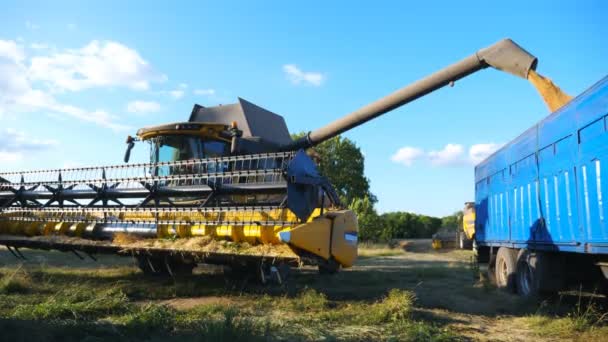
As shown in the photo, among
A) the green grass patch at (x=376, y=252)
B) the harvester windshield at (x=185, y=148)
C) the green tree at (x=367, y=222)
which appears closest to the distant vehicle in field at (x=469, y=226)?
the green grass patch at (x=376, y=252)

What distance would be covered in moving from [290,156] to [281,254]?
53.6 inches

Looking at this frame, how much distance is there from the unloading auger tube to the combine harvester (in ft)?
0.07

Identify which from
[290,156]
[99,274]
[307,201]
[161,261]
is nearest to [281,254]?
[307,201]

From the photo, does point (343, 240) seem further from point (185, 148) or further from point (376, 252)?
point (376, 252)

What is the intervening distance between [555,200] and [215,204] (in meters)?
4.93

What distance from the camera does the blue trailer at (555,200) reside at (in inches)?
220

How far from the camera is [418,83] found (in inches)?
398

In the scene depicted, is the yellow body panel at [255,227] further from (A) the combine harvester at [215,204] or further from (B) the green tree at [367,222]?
(B) the green tree at [367,222]

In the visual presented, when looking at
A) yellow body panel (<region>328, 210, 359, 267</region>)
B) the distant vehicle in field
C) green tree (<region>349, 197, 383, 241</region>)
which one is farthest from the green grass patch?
yellow body panel (<region>328, 210, 359, 267</region>)

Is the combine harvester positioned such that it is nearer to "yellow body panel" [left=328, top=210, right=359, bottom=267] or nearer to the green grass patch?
"yellow body panel" [left=328, top=210, right=359, bottom=267]

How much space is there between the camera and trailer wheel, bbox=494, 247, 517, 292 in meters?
8.58

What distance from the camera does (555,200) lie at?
22.4ft

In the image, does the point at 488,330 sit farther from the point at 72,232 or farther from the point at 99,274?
the point at 99,274

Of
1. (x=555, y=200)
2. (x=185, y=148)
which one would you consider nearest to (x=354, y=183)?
(x=185, y=148)
